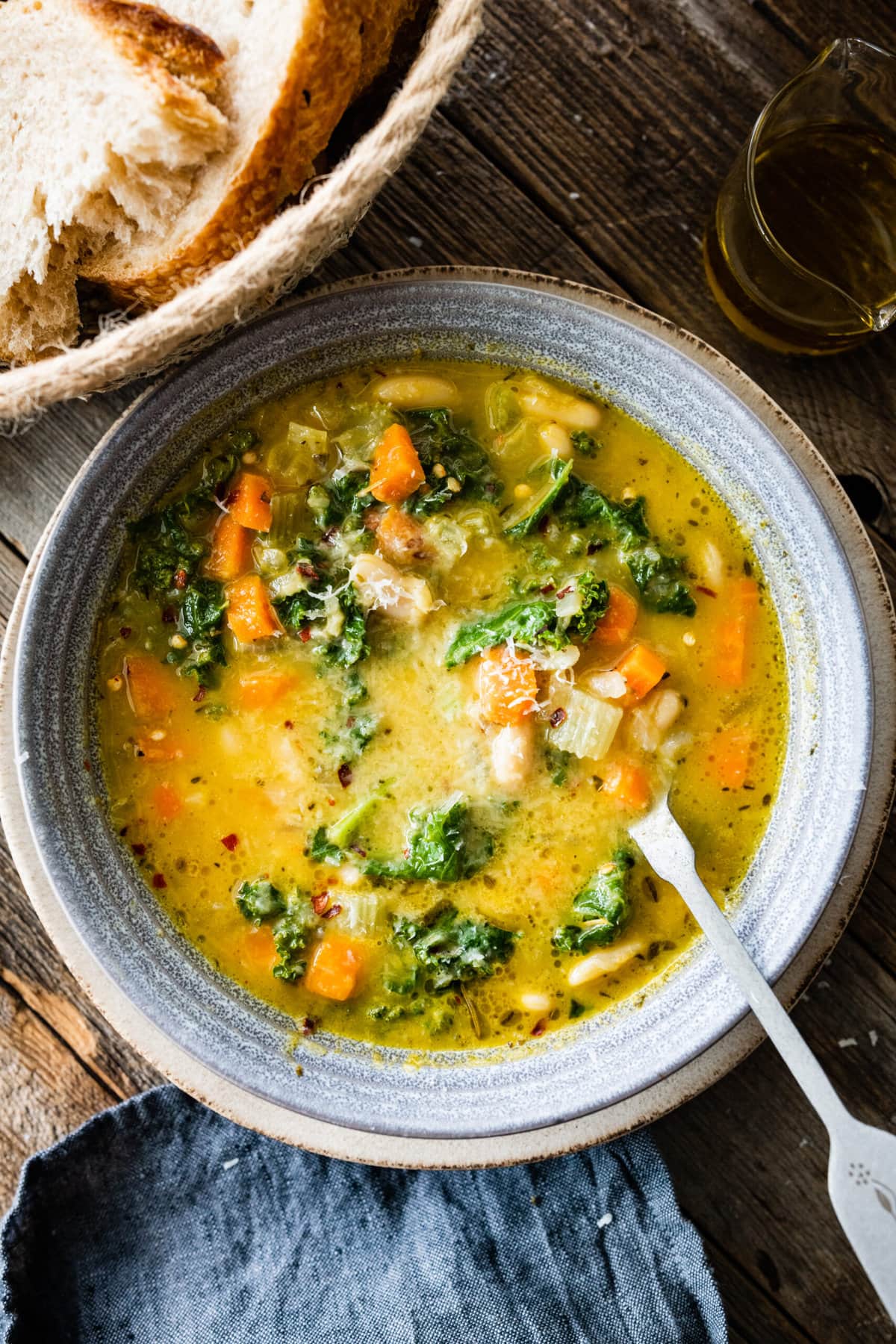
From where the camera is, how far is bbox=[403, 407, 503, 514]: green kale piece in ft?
9.19

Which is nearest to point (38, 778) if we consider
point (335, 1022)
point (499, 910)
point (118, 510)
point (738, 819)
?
point (118, 510)

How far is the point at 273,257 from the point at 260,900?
1.54 metres

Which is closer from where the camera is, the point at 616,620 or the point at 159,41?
the point at 159,41

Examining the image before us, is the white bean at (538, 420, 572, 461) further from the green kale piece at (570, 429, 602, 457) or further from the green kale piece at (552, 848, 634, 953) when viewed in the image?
the green kale piece at (552, 848, 634, 953)

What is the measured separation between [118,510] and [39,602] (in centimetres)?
30

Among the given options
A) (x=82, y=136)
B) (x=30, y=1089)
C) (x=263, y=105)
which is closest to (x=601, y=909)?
(x=30, y=1089)

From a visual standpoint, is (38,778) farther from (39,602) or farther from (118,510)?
(118,510)

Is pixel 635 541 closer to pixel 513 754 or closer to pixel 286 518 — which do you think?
pixel 513 754

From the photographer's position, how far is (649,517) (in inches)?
112

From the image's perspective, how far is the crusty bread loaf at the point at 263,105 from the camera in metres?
2.18

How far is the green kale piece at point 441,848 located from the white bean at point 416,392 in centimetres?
101

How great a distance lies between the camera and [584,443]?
2.82 m

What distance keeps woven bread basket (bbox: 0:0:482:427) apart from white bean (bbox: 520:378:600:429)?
700 millimetres

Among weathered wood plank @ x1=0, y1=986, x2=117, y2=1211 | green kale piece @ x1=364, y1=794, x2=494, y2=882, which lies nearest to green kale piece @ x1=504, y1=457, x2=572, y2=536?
green kale piece @ x1=364, y1=794, x2=494, y2=882
